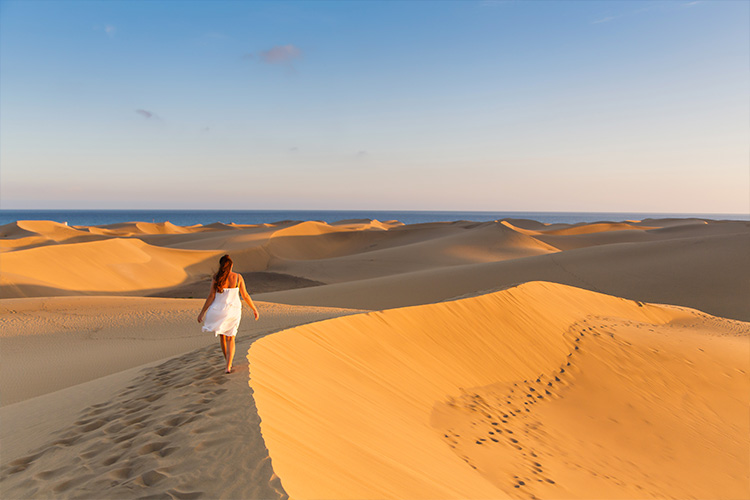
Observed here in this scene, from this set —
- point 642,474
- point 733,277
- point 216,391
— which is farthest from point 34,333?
point 733,277

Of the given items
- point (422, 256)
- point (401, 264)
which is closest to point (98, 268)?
point (401, 264)

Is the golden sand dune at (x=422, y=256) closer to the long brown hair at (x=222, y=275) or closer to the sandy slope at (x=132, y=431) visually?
the sandy slope at (x=132, y=431)

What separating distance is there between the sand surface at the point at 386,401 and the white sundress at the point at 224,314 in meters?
0.41

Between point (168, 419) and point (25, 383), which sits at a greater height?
point (168, 419)

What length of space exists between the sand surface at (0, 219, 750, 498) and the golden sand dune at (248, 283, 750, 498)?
0.09ft

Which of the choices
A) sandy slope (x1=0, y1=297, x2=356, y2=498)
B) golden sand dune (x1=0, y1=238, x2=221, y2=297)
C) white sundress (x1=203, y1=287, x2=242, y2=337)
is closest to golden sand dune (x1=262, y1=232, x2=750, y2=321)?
golden sand dune (x1=0, y1=238, x2=221, y2=297)

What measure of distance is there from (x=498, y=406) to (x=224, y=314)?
3.77m

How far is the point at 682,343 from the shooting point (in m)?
9.34

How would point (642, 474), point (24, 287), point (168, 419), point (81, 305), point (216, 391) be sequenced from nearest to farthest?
point (168, 419), point (216, 391), point (642, 474), point (81, 305), point (24, 287)

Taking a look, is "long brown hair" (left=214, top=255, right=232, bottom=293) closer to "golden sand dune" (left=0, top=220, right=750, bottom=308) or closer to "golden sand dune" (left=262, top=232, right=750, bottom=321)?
"golden sand dune" (left=262, top=232, right=750, bottom=321)

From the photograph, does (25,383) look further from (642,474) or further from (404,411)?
(642,474)

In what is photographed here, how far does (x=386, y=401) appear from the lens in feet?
16.7

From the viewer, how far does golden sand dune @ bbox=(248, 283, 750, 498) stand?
3527mm

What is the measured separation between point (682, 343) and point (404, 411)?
7.45 meters
